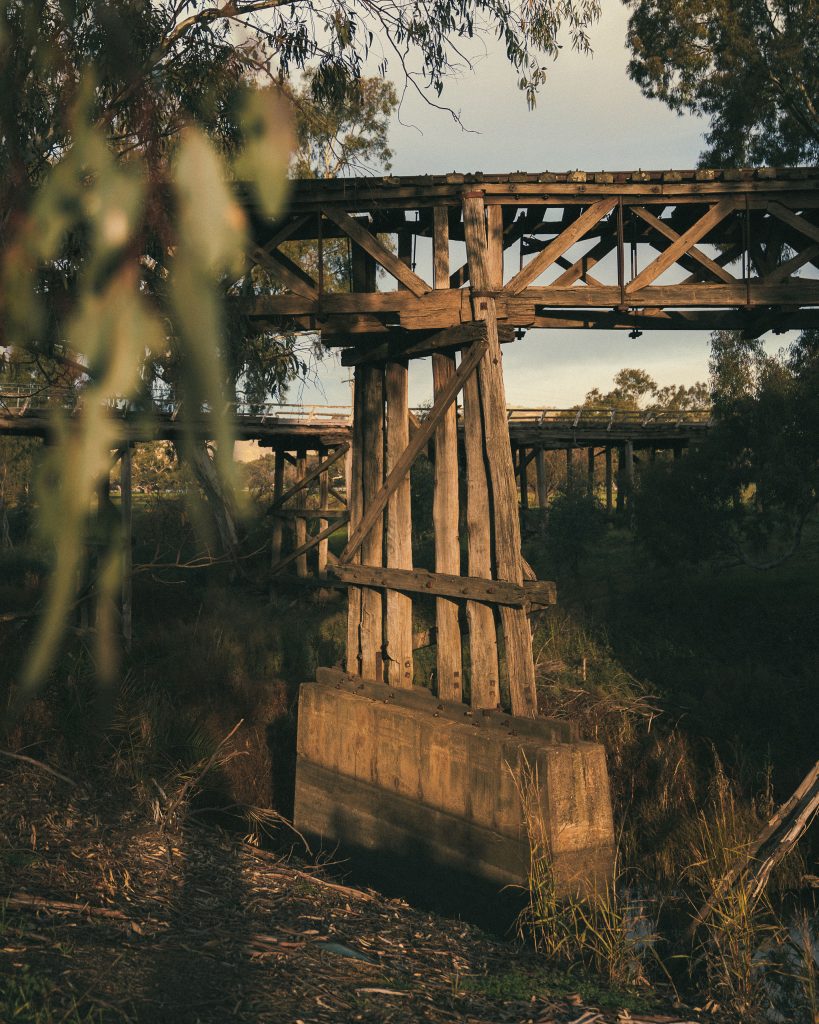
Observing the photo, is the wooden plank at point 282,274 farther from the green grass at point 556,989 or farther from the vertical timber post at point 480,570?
the green grass at point 556,989

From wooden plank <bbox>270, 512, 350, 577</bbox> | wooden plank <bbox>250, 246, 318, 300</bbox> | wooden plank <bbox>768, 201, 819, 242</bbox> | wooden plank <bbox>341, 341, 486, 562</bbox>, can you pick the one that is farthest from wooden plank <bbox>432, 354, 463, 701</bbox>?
wooden plank <bbox>270, 512, 350, 577</bbox>

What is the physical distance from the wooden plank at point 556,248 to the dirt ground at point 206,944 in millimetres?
4578

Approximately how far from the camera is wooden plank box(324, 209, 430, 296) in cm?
832

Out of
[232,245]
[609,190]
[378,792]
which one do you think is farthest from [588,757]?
[232,245]

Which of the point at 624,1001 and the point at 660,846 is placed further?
the point at 660,846

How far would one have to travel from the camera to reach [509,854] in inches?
283

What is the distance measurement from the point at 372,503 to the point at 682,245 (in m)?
3.24

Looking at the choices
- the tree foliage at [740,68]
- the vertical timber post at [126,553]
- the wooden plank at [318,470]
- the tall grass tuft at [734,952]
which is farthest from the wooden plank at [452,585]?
the tree foliage at [740,68]

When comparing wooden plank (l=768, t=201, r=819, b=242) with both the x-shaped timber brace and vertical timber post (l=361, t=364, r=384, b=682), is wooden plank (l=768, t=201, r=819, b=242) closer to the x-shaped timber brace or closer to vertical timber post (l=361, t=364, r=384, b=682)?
the x-shaped timber brace

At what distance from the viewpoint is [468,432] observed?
320 inches

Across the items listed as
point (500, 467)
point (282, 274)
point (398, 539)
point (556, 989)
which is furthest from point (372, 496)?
point (556, 989)

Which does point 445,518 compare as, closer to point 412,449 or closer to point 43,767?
point 412,449

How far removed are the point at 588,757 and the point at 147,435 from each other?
9948mm

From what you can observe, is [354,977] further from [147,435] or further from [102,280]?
[147,435]
